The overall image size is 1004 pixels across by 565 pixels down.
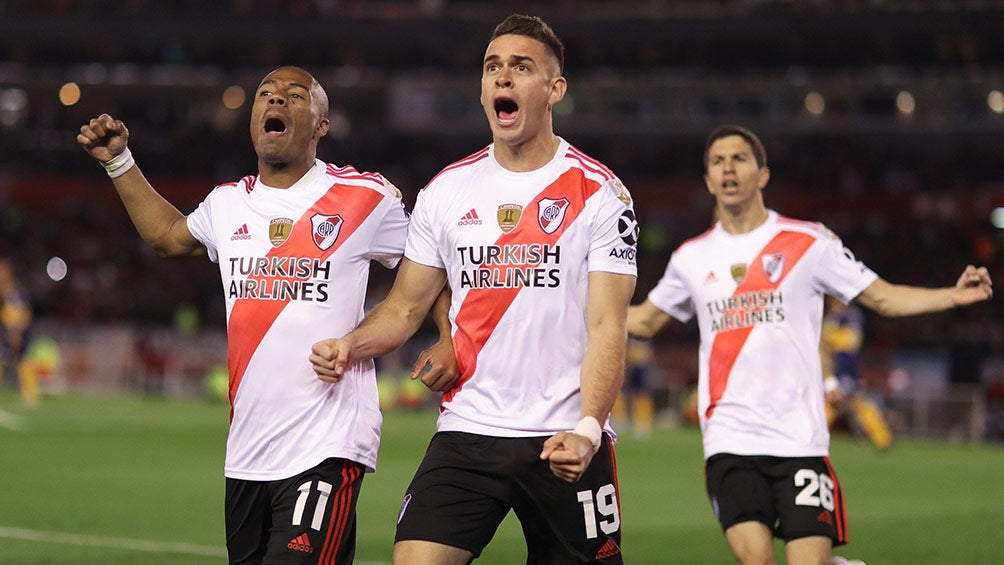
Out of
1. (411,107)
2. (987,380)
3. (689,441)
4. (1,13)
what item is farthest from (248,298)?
(1,13)

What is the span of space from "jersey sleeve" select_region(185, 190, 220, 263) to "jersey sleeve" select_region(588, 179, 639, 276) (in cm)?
165

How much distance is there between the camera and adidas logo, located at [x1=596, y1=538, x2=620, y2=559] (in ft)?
17.8

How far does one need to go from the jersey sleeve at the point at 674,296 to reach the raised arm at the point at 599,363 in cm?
248

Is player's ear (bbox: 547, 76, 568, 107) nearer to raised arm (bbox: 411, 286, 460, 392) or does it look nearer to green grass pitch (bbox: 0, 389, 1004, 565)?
raised arm (bbox: 411, 286, 460, 392)

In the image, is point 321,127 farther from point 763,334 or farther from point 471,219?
point 763,334

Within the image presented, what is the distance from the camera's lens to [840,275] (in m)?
7.47

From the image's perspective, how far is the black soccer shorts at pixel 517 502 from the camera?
5.41 metres

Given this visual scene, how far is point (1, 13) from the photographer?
145ft

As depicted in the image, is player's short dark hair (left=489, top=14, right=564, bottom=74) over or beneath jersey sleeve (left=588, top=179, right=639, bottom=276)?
over

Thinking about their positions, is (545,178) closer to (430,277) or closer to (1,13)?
(430,277)

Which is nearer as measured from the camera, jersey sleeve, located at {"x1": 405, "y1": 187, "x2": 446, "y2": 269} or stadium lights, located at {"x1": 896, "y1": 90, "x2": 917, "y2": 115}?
jersey sleeve, located at {"x1": 405, "y1": 187, "x2": 446, "y2": 269}

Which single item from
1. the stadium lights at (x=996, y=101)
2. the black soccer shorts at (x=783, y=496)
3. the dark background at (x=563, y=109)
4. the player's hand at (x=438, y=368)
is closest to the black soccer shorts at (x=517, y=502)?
the player's hand at (x=438, y=368)

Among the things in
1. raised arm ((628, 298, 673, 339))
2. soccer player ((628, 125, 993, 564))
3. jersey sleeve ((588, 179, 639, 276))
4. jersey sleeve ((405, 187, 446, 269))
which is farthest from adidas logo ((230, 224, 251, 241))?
raised arm ((628, 298, 673, 339))

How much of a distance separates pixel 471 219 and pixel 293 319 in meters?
0.85
